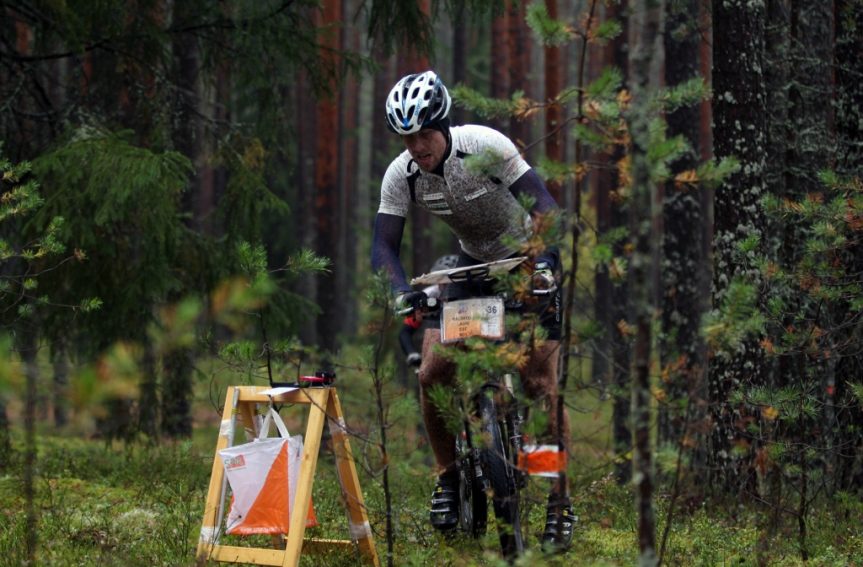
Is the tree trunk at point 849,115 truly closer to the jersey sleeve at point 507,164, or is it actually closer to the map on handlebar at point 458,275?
the jersey sleeve at point 507,164

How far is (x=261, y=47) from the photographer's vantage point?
1109 cm

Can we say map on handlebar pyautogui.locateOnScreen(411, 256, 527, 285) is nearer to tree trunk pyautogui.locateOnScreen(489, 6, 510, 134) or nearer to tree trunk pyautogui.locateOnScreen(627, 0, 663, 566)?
tree trunk pyautogui.locateOnScreen(627, 0, 663, 566)

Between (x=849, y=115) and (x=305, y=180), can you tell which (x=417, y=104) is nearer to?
(x=849, y=115)

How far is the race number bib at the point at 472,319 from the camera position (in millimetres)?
5145

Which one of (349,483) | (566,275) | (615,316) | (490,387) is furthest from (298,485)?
(615,316)

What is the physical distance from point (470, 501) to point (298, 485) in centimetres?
152

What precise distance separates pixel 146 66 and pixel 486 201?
5.76 m

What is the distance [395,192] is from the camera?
6.04 meters

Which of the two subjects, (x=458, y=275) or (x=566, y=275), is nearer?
(x=566, y=275)

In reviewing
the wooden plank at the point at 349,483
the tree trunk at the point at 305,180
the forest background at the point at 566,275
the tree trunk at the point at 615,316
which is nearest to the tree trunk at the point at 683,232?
the forest background at the point at 566,275

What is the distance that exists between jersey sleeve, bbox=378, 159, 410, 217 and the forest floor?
1.09 metres

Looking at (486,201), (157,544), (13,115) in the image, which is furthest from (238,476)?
(13,115)

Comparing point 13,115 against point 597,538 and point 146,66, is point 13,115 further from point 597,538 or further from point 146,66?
point 597,538

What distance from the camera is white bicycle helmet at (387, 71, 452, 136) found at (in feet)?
18.3
